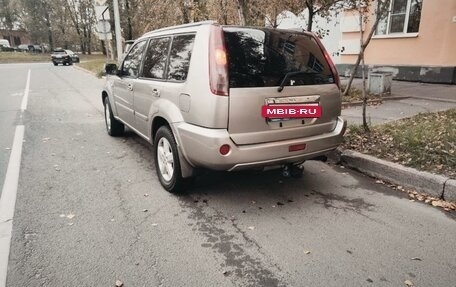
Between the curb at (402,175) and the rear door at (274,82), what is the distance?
1.07 meters

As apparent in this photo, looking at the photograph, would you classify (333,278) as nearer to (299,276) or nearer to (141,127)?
(299,276)

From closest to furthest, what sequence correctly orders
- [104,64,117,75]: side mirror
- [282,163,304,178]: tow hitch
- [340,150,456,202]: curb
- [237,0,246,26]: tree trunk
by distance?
[340,150,456,202]: curb, [282,163,304,178]: tow hitch, [104,64,117,75]: side mirror, [237,0,246,26]: tree trunk

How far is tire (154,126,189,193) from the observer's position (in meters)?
4.05

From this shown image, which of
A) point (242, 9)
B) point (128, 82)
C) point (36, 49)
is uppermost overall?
point (242, 9)

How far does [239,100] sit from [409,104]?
6.67 m

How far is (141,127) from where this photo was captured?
5094 millimetres

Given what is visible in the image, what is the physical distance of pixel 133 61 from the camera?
5.47 m

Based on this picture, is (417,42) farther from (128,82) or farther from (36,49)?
(36,49)

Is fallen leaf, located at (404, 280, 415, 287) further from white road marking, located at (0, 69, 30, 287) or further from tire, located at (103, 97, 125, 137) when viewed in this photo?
tire, located at (103, 97, 125, 137)

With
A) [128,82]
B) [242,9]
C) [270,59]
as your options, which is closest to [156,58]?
[128,82]

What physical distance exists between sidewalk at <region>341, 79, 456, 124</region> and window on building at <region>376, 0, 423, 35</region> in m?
2.25

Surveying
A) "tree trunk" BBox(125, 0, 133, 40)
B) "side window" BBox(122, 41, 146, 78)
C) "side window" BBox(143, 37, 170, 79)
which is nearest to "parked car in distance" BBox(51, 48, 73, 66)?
"tree trunk" BBox(125, 0, 133, 40)

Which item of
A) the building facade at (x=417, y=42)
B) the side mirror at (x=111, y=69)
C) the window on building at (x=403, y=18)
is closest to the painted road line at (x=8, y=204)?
the side mirror at (x=111, y=69)

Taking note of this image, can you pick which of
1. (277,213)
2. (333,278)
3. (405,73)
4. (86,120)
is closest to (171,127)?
(277,213)
